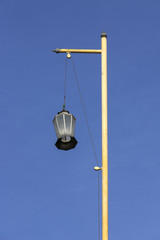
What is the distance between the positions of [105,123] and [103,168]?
0.92 metres

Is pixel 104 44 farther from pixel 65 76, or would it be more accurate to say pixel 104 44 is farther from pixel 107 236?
pixel 107 236

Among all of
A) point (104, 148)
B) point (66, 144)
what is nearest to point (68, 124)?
point (66, 144)

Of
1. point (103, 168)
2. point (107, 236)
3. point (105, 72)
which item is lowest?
point (107, 236)

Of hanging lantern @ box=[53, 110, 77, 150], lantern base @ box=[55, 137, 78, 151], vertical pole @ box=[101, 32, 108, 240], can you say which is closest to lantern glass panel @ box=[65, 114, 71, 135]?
hanging lantern @ box=[53, 110, 77, 150]

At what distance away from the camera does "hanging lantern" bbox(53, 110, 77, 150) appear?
12391 mm

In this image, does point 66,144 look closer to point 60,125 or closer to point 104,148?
point 60,125

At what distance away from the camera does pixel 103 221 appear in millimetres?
10984

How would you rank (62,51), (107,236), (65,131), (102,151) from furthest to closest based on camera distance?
(62,51)
(65,131)
(102,151)
(107,236)

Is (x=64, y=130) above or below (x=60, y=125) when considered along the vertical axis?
below

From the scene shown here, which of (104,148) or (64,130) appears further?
(64,130)

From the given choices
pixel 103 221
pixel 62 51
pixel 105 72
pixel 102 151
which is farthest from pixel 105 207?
pixel 62 51

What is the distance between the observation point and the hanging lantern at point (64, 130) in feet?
40.7

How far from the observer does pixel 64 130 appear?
40.7 feet

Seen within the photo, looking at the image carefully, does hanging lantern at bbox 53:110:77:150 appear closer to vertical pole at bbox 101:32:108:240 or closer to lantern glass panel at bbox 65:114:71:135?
lantern glass panel at bbox 65:114:71:135
